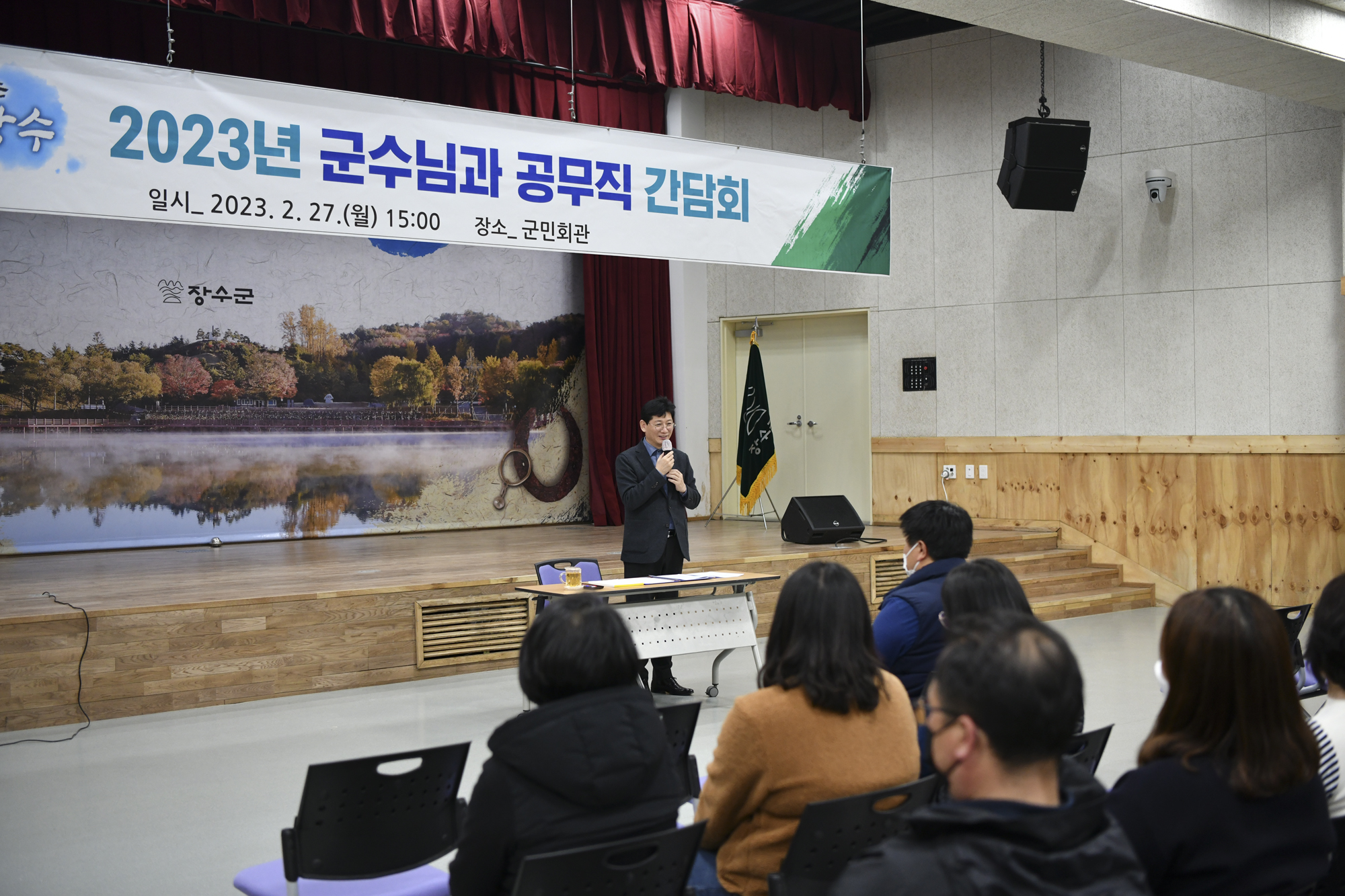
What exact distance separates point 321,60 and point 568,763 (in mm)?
8556

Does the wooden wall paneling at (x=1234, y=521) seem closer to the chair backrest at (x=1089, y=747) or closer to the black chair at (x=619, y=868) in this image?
the chair backrest at (x=1089, y=747)

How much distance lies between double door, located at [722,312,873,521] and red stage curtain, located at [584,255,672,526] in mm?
898

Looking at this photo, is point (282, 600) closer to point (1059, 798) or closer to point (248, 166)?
point (248, 166)

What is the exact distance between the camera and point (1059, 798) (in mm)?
1382

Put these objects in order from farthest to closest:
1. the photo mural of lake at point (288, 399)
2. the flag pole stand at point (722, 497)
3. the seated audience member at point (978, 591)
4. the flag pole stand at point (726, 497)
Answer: the flag pole stand at point (722, 497), the flag pole stand at point (726, 497), the photo mural of lake at point (288, 399), the seated audience member at point (978, 591)

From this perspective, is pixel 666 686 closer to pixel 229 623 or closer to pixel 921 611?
pixel 229 623

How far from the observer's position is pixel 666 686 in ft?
18.7

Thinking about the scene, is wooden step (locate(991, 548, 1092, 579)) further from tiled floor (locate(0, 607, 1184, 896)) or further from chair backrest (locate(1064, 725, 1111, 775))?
chair backrest (locate(1064, 725, 1111, 775))

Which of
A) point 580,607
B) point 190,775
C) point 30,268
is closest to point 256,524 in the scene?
point 30,268

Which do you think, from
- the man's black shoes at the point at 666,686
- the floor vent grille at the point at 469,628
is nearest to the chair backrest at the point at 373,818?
the man's black shoes at the point at 666,686

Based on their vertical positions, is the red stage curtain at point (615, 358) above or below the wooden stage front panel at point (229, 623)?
above

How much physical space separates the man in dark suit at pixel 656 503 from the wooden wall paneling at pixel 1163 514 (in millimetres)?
4607

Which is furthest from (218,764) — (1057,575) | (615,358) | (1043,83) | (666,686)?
(1043,83)

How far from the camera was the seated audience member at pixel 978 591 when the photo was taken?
2588 mm
